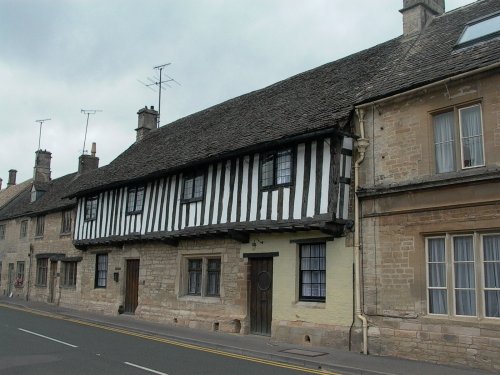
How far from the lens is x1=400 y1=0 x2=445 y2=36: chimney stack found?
14.8 meters

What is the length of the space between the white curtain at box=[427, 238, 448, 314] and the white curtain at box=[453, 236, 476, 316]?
0.88 ft

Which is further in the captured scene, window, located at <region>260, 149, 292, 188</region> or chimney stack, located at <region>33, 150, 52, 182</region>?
chimney stack, located at <region>33, 150, 52, 182</region>

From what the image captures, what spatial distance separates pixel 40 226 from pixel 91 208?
936 centimetres

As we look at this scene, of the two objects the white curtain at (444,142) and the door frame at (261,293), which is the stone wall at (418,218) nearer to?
the white curtain at (444,142)

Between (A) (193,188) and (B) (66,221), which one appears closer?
(A) (193,188)

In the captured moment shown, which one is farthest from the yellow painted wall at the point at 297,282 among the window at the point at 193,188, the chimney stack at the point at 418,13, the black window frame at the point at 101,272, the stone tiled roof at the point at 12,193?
the stone tiled roof at the point at 12,193

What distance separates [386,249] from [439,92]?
369 cm

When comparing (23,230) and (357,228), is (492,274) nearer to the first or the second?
(357,228)

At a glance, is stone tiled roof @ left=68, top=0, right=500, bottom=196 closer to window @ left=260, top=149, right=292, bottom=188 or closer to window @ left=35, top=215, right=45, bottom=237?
window @ left=260, top=149, right=292, bottom=188

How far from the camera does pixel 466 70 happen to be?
1020cm

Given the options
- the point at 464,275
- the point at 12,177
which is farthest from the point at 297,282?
the point at 12,177

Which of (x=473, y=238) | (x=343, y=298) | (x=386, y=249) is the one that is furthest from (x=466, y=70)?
(x=343, y=298)

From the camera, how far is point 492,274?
9.73 m

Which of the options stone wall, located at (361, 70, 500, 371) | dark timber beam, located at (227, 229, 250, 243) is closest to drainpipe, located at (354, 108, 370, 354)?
stone wall, located at (361, 70, 500, 371)
